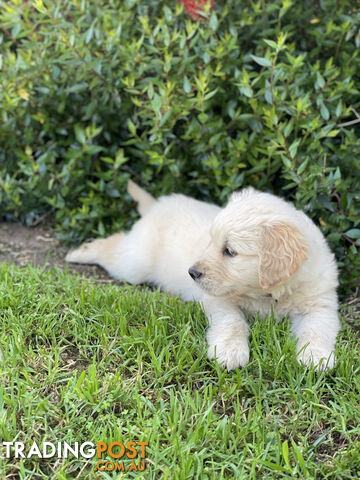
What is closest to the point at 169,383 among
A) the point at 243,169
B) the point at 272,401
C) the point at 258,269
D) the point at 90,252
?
the point at 272,401

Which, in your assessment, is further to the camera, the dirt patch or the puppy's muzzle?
the dirt patch

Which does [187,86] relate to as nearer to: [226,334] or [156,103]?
[156,103]

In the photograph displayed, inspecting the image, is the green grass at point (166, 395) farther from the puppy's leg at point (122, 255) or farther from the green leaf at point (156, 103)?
the green leaf at point (156, 103)

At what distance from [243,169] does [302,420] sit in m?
2.48

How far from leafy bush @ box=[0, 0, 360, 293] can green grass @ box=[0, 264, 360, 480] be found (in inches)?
55.1

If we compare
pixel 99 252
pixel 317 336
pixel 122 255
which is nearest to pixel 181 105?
pixel 122 255

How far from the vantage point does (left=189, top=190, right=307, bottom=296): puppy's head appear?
272cm

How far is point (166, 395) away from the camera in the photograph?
2457 mm

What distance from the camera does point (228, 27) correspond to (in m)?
4.15

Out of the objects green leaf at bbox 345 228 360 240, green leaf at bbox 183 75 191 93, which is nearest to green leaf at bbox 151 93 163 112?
green leaf at bbox 183 75 191 93

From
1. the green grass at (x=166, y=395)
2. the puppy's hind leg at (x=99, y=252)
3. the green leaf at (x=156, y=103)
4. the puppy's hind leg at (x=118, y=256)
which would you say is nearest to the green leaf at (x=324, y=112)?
the green leaf at (x=156, y=103)

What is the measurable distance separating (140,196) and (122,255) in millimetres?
575

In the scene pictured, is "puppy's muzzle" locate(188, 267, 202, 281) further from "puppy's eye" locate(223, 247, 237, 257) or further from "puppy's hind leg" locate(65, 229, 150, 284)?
"puppy's hind leg" locate(65, 229, 150, 284)

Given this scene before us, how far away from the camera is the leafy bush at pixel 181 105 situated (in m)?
3.67
